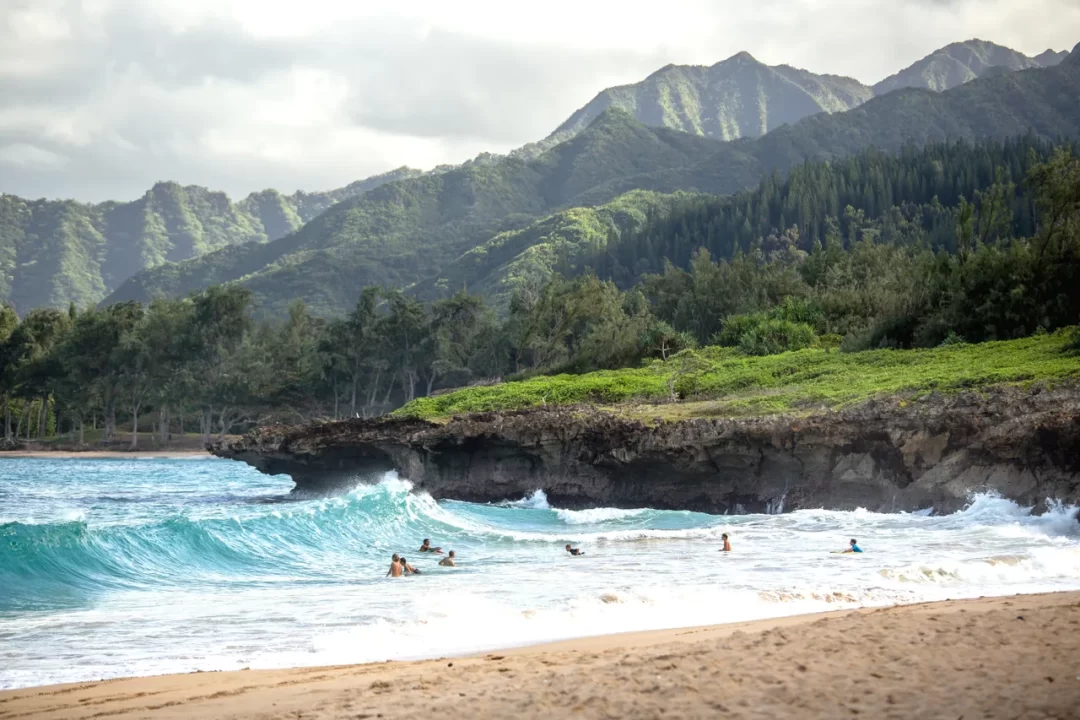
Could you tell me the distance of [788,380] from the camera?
37.6 metres

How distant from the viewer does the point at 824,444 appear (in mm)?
28000

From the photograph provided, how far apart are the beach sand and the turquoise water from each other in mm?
1702

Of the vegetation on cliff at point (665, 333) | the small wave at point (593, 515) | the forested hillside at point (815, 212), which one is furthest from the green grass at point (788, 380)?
the forested hillside at point (815, 212)

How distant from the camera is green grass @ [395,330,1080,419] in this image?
30469 millimetres

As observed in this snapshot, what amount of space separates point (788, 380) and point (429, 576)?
69.0 feet

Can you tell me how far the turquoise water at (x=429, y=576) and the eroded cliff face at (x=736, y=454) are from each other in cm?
113

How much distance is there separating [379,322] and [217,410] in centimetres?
1636

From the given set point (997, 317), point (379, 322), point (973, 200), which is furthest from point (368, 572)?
point (973, 200)

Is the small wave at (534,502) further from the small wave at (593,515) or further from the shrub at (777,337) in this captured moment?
the shrub at (777,337)

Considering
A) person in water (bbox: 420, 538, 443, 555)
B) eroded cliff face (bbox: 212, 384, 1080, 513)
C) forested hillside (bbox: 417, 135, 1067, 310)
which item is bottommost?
person in water (bbox: 420, 538, 443, 555)

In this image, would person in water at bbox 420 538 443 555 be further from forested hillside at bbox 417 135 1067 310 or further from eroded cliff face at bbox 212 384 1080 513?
forested hillside at bbox 417 135 1067 310

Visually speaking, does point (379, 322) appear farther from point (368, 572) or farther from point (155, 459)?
point (368, 572)

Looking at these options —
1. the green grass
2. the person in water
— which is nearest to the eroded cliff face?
the green grass

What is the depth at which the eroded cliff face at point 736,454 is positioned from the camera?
24.8 meters
